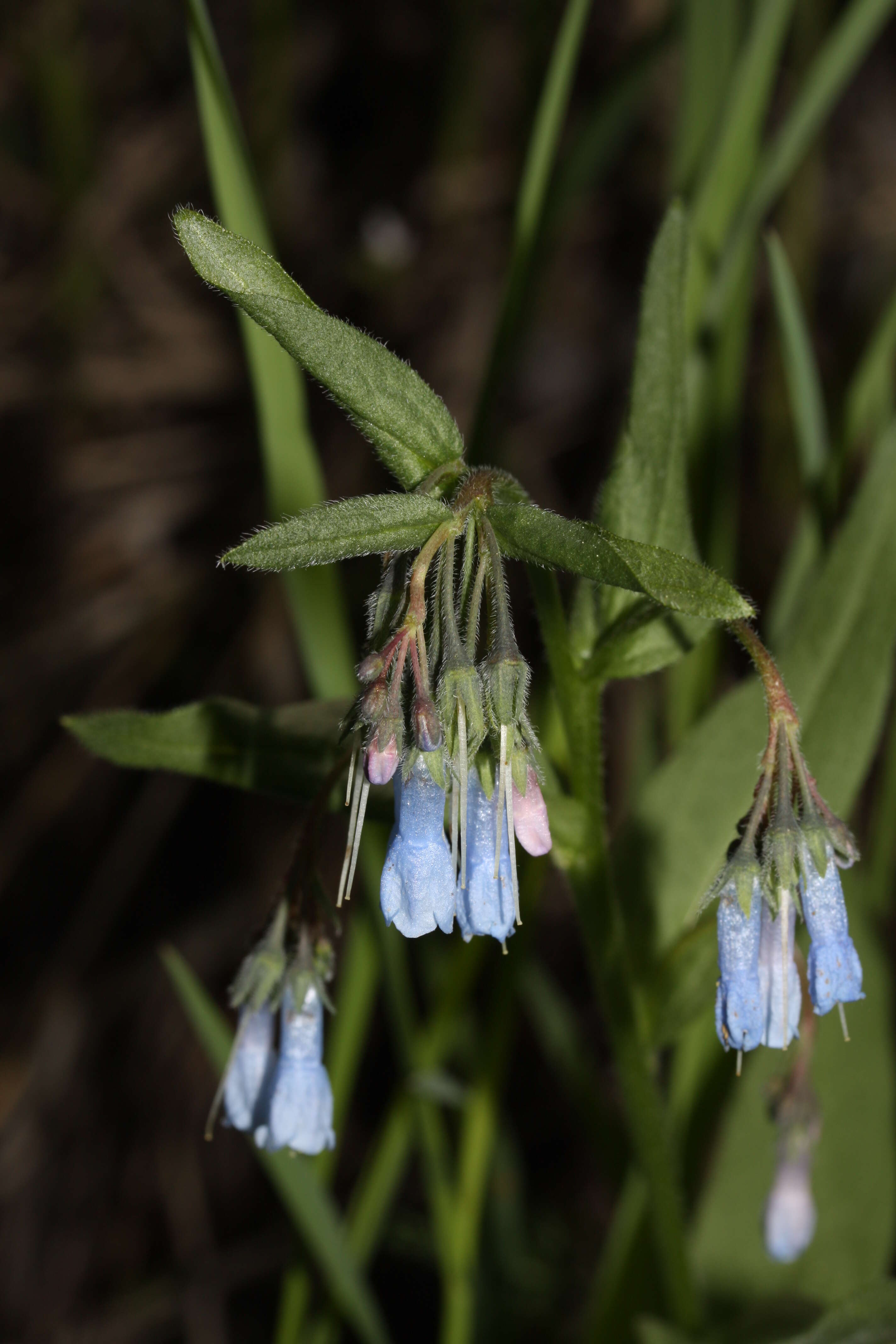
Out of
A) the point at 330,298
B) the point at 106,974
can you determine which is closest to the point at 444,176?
the point at 330,298

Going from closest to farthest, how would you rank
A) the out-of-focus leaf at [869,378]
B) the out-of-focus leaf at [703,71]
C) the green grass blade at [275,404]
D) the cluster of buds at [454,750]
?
the cluster of buds at [454,750] < the green grass blade at [275,404] < the out-of-focus leaf at [869,378] < the out-of-focus leaf at [703,71]

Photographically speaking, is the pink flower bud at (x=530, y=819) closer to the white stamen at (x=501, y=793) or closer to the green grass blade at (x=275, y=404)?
the white stamen at (x=501, y=793)

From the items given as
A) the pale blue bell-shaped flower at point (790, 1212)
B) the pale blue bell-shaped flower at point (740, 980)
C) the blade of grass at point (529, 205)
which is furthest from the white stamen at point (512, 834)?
the pale blue bell-shaped flower at point (790, 1212)

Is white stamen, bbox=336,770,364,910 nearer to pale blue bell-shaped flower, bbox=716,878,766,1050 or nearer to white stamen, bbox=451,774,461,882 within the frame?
white stamen, bbox=451,774,461,882

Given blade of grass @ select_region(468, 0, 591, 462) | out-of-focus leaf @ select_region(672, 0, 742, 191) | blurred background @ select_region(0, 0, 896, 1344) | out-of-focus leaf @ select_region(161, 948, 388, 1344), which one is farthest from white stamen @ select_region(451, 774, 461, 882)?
out-of-focus leaf @ select_region(672, 0, 742, 191)

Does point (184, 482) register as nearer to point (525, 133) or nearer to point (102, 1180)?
point (525, 133)

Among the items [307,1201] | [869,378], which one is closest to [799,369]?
[869,378]
